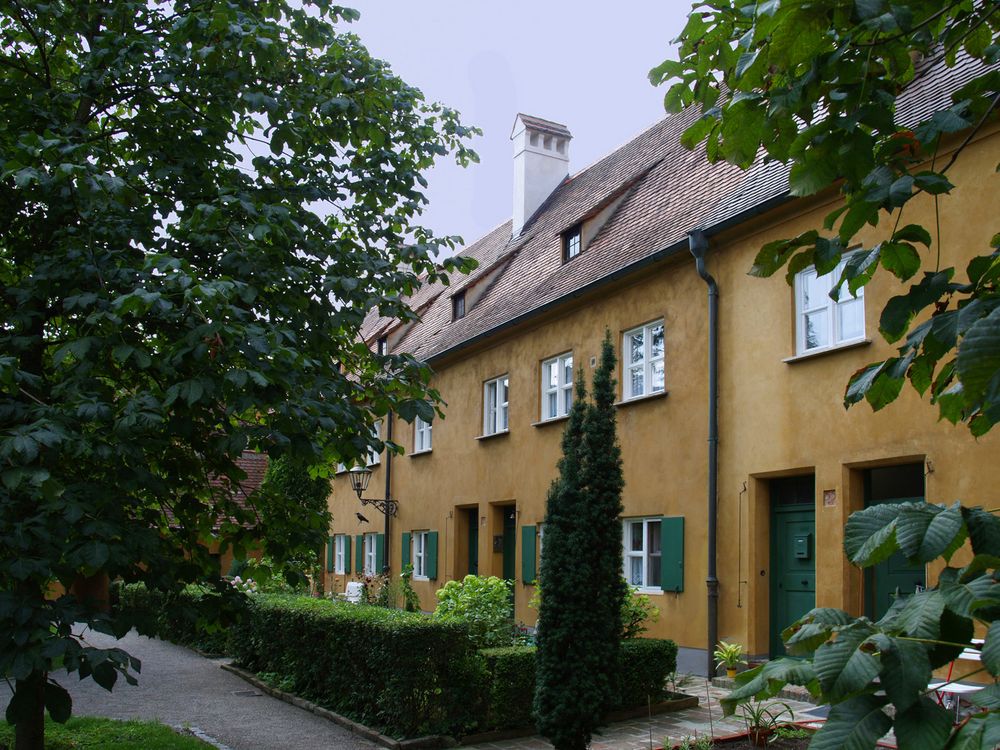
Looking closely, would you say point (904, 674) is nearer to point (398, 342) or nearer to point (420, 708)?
point (420, 708)

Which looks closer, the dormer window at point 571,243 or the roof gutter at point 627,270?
the roof gutter at point 627,270

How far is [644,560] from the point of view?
1451 cm

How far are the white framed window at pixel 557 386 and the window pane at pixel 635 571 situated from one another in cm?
292

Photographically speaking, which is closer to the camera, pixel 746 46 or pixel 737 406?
pixel 746 46

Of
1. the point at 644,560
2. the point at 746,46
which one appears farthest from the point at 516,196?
the point at 746,46

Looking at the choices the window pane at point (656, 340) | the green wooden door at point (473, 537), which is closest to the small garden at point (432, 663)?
the window pane at point (656, 340)

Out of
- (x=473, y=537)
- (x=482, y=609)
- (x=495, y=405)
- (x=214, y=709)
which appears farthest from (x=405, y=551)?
(x=214, y=709)

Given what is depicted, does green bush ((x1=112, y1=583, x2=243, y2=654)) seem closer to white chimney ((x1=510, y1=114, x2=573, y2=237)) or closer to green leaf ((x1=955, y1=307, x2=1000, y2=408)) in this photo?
green leaf ((x1=955, y1=307, x2=1000, y2=408))

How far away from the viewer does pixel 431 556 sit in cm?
2155

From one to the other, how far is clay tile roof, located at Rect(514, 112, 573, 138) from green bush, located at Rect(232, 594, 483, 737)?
15.1 m

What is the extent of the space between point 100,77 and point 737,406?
8983mm

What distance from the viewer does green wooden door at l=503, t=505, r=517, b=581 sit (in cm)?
1888

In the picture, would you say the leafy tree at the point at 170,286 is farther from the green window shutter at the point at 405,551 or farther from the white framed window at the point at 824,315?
the green window shutter at the point at 405,551

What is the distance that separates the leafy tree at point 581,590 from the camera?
7574mm
